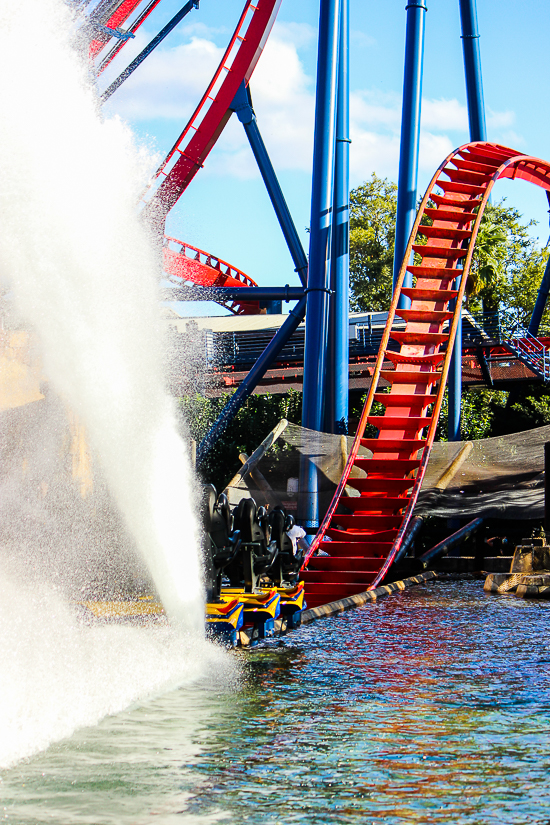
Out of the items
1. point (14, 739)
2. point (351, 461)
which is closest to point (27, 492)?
point (351, 461)

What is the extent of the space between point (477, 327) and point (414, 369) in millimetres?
7237

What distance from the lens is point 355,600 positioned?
A: 9.04 meters

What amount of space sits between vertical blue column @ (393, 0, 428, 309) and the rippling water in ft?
37.6

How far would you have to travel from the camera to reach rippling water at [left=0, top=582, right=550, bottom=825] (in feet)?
10.6

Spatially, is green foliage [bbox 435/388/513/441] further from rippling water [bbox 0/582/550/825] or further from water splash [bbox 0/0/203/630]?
rippling water [bbox 0/582/550/825]

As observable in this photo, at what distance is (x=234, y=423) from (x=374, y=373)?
22.4 ft

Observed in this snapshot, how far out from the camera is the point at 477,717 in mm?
4469

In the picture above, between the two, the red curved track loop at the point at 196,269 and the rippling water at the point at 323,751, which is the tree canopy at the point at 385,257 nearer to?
the red curved track loop at the point at 196,269

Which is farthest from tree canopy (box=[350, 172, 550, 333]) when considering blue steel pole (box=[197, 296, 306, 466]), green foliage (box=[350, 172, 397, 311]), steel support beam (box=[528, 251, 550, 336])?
blue steel pole (box=[197, 296, 306, 466])

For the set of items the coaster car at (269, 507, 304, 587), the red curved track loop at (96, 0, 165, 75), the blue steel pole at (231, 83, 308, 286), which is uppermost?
the red curved track loop at (96, 0, 165, 75)

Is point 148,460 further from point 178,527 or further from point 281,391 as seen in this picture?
point 281,391

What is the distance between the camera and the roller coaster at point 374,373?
7273 millimetres

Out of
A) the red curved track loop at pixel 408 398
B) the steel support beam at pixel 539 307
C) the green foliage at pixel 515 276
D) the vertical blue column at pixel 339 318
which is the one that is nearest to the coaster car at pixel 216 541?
the red curved track loop at pixel 408 398

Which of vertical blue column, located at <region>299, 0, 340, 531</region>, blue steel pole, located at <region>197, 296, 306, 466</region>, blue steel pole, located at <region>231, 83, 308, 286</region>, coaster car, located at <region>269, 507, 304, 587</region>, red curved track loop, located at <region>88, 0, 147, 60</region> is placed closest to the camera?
coaster car, located at <region>269, 507, 304, 587</region>
